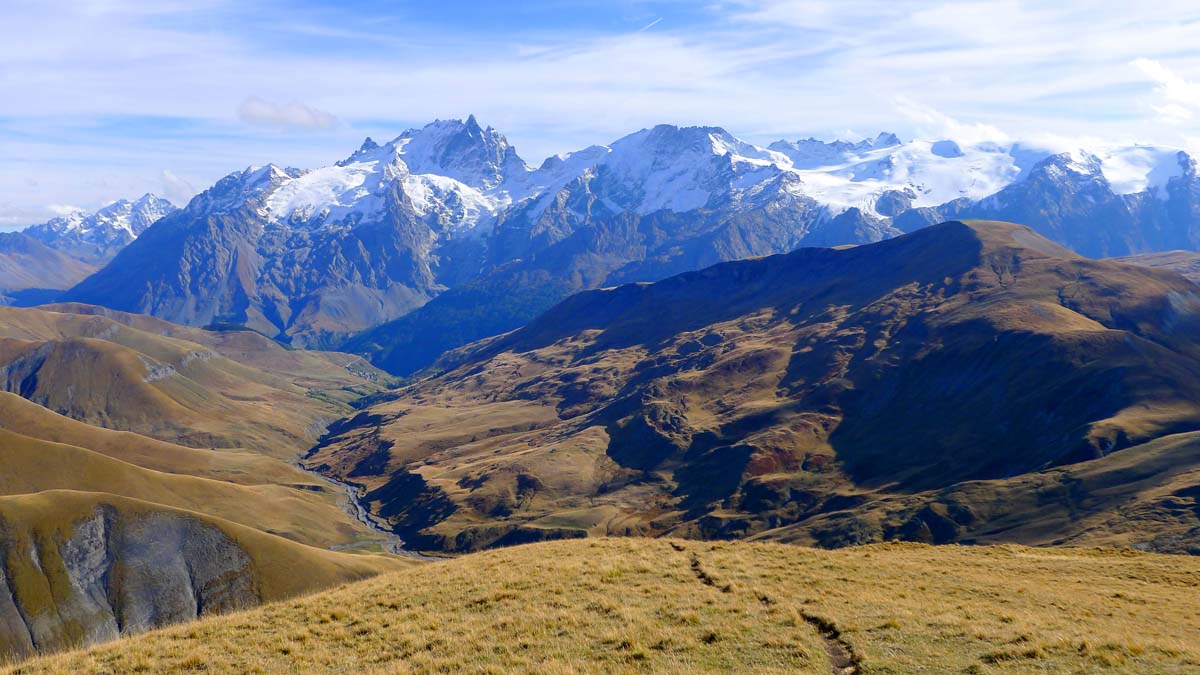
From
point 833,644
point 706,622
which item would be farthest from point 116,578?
point 833,644

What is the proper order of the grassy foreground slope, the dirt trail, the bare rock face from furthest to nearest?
1. the bare rock face
2. the grassy foreground slope
3. the dirt trail

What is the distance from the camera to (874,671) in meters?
32.1

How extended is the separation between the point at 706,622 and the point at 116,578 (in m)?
160

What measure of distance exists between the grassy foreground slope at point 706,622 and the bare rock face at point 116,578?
125 m

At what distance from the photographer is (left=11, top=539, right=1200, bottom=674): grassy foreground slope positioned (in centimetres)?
3322

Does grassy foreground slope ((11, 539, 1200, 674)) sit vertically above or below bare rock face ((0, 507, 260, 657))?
above

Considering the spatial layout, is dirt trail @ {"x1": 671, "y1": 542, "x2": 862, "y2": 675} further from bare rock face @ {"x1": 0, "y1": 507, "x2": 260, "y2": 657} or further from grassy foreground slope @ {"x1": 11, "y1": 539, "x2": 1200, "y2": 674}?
bare rock face @ {"x1": 0, "y1": 507, "x2": 260, "y2": 657}

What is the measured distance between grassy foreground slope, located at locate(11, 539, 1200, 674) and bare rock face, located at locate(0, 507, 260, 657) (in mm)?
125189

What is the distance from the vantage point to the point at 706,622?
38.0 meters

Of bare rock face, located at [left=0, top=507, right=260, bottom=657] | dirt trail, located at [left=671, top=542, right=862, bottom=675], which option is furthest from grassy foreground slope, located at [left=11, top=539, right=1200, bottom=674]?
bare rock face, located at [left=0, top=507, right=260, bottom=657]

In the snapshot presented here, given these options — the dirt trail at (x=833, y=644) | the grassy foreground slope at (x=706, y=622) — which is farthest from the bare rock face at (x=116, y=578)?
the dirt trail at (x=833, y=644)

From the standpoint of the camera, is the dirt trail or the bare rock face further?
the bare rock face

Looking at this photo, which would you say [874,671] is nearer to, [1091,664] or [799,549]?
[1091,664]

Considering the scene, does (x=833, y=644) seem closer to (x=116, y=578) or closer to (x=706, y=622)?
(x=706, y=622)
